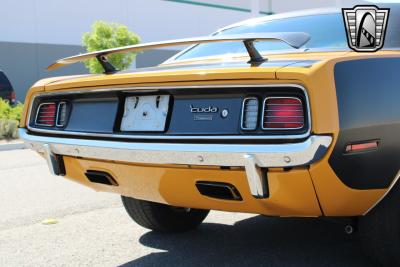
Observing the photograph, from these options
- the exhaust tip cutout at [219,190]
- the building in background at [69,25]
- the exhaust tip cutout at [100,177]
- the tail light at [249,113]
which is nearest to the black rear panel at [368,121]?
the tail light at [249,113]

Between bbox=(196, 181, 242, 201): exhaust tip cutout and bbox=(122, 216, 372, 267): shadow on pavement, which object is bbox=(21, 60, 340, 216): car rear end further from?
bbox=(122, 216, 372, 267): shadow on pavement

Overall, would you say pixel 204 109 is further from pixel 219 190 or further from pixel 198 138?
pixel 219 190

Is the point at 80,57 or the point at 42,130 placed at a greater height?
the point at 80,57

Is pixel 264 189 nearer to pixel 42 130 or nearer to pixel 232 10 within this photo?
pixel 42 130

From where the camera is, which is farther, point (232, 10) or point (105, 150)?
point (232, 10)

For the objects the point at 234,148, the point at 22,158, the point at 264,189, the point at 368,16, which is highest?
the point at 368,16

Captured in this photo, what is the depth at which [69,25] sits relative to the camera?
2391cm

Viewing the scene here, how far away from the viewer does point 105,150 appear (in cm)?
279

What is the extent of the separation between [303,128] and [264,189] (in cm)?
30

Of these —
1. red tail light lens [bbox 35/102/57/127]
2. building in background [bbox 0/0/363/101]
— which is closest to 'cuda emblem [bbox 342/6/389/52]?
red tail light lens [bbox 35/102/57/127]

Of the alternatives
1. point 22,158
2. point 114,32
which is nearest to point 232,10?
point 114,32

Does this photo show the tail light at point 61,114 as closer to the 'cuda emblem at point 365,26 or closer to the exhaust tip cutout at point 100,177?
the exhaust tip cutout at point 100,177

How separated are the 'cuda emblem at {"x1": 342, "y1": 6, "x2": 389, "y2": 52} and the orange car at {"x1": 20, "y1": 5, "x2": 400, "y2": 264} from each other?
66mm

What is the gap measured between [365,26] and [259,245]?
4.77ft
